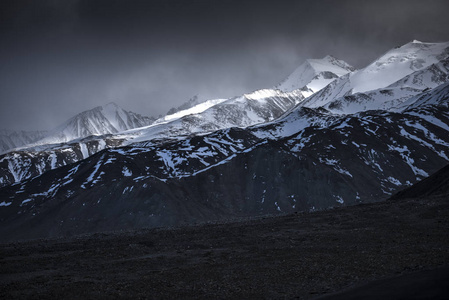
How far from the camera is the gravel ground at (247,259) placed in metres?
36.5

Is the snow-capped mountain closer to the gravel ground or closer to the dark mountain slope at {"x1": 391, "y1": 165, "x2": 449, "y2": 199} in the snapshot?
the dark mountain slope at {"x1": 391, "y1": 165, "x2": 449, "y2": 199}

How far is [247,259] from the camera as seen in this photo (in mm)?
47531

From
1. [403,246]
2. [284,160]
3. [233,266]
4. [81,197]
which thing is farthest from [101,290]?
[284,160]

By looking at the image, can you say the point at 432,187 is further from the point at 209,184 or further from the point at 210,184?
the point at 209,184

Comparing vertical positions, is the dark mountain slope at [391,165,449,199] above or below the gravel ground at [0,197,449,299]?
below

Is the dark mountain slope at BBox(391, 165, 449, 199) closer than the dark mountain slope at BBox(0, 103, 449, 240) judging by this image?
Yes

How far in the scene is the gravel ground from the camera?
3647 centimetres

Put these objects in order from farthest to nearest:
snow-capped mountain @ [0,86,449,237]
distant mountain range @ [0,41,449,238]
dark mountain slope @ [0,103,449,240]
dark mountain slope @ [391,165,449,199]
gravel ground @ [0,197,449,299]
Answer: snow-capped mountain @ [0,86,449,237] → distant mountain range @ [0,41,449,238] → dark mountain slope @ [0,103,449,240] → dark mountain slope @ [391,165,449,199] → gravel ground @ [0,197,449,299]

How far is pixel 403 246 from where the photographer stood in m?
46.7

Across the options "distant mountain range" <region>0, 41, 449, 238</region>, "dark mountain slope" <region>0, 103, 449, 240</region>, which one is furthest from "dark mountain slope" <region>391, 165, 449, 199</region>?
"distant mountain range" <region>0, 41, 449, 238</region>

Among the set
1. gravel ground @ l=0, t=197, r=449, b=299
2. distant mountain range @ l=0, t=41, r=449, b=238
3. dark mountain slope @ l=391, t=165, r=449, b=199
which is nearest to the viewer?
gravel ground @ l=0, t=197, r=449, b=299

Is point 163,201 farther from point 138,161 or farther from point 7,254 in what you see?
point 7,254

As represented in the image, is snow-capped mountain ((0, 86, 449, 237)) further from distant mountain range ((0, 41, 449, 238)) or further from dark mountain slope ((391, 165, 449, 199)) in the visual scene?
dark mountain slope ((391, 165, 449, 199))

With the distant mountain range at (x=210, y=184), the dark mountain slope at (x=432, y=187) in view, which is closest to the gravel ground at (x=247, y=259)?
the dark mountain slope at (x=432, y=187)
